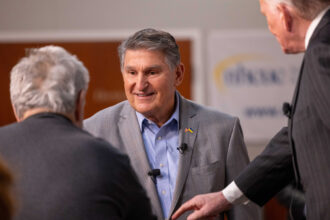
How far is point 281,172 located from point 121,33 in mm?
3788

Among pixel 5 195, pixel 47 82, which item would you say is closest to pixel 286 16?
pixel 47 82

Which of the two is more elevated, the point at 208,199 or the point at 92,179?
the point at 92,179

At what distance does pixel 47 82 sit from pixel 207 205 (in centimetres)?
95

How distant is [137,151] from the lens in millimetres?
2408

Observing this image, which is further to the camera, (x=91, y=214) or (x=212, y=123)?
(x=212, y=123)

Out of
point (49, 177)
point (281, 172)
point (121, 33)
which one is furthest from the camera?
point (121, 33)

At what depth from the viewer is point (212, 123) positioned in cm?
256

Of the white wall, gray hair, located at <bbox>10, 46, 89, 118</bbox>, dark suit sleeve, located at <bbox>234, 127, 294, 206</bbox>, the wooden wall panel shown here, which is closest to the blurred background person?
gray hair, located at <bbox>10, 46, 89, 118</bbox>

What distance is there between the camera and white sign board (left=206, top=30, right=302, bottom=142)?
5645 millimetres

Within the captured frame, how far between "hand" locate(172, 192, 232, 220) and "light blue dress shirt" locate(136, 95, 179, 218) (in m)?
0.23

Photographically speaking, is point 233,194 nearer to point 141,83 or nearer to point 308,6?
point 141,83

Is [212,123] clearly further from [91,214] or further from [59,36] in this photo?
[59,36]

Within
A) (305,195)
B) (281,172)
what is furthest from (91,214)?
(281,172)

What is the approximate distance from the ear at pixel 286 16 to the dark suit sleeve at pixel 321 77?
0.15 meters
